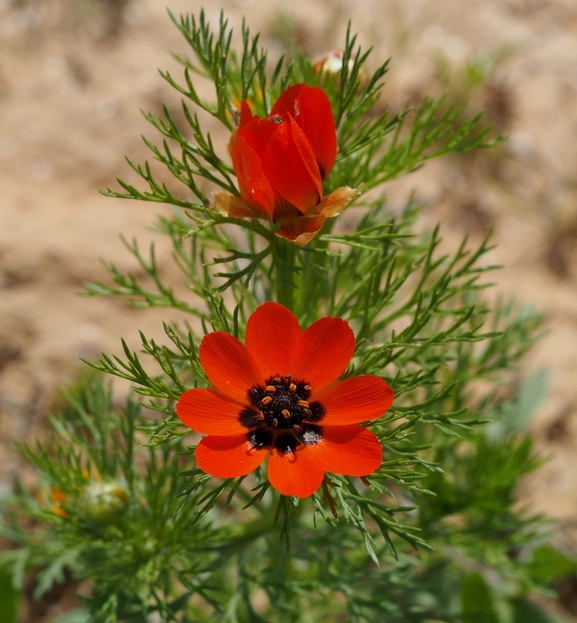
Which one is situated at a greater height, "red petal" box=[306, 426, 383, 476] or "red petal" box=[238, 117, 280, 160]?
"red petal" box=[238, 117, 280, 160]

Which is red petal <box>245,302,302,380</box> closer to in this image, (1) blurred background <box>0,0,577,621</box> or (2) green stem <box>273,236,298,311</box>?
(2) green stem <box>273,236,298,311</box>

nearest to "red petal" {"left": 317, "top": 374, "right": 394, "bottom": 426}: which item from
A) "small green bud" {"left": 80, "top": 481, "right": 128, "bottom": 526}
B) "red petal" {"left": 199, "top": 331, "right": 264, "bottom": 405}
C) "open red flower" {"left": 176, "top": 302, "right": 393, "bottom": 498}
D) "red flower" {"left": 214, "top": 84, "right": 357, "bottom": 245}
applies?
"open red flower" {"left": 176, "top": 302, "right": 393, "bottom": 498}

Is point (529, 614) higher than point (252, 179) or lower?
lower

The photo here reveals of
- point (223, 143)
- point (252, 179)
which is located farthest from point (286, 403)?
point (223, 143)

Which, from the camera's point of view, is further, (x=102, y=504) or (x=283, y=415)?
(x=102, y=504)

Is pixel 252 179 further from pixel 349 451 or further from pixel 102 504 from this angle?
pixel 102 504

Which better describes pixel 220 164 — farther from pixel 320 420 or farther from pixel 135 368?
pixel 320 420

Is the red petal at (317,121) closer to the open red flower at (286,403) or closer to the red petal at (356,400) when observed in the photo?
the open red flower at (286,403)
